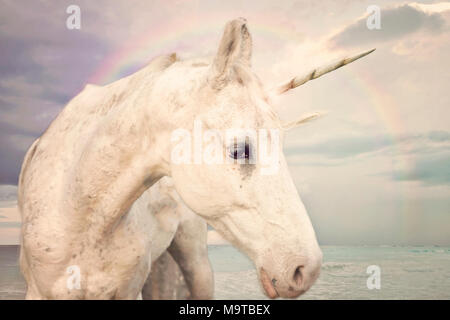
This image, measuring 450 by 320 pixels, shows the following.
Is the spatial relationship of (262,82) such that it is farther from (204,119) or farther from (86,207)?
(86,207)

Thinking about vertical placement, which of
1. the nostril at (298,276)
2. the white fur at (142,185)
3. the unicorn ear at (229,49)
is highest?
the unicorn ear at (229,49)

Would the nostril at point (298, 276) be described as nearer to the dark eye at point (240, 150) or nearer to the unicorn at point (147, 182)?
the unicorn at point (147, 182)

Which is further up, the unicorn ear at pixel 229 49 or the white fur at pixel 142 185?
the unicorn ear at pixel 229 49

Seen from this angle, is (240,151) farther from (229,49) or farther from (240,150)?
(229,49)

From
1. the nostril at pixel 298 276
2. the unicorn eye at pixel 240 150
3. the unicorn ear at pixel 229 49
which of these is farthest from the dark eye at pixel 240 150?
the nostril at pixel 298 276

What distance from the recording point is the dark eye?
70.5 inches

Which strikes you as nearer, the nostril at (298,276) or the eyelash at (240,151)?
the nostril at (298,276)

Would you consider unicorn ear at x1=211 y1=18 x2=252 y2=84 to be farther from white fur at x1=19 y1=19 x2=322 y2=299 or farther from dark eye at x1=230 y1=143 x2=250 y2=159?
dark eye at x1=230 y1=143 x2=250 y2=159

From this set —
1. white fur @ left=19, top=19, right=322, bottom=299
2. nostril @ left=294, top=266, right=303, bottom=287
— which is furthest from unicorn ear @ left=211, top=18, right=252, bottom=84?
nostril @ left=294, top=266, right=303, bottom=287

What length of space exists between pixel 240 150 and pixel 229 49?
456 millimetres

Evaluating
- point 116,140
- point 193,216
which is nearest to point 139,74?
point 116,140

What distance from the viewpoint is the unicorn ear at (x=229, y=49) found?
1747 millimetres

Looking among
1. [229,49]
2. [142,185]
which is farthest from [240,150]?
[142,185]
